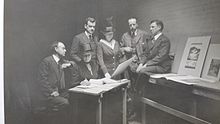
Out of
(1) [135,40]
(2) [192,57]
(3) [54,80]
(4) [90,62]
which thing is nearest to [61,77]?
(3) [54,80]

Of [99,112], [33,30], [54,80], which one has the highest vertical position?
[33,30]

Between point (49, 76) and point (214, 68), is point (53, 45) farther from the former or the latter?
point (214, 68)

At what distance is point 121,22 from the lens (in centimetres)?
118

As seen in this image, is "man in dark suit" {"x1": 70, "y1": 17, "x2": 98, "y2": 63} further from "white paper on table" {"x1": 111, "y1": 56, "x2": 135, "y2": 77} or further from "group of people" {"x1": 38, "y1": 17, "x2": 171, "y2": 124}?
"white paper on table" {"x1": 111, "y1": 56, "x2": 135, "y2": 77}

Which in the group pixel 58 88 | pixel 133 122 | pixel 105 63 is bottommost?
pixel 133 122

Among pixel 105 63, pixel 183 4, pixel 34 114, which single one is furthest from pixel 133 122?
pixel 183 4

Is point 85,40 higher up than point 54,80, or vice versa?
point 85,40

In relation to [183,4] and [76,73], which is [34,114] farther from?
[183,4]

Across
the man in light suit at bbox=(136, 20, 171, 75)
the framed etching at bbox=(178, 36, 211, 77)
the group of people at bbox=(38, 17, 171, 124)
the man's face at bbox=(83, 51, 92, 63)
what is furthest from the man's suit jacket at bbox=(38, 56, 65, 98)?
the framed etching at bbox=(178, 36, 211, 77)

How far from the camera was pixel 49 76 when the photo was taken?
1.18m

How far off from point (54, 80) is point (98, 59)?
0.20 metres

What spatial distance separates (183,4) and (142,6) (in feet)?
0.53

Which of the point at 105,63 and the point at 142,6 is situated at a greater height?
the point at 142,6

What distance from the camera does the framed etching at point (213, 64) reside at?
43.5 inches
